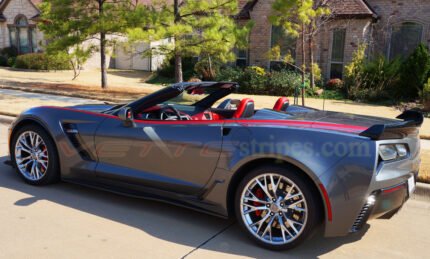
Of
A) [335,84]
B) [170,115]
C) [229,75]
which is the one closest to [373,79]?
[335,84]

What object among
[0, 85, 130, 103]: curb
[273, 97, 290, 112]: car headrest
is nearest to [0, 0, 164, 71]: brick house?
[0, 85, 130, 103]: curb

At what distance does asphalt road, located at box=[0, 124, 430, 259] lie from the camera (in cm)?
350

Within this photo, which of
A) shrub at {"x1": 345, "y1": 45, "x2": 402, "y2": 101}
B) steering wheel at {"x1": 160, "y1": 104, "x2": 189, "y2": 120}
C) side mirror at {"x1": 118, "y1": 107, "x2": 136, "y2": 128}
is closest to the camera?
side mirror at {"x1": 118, "y1": 107, "x2": 136, "y2": 128}

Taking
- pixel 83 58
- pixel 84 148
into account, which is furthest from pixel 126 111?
pixel 83 58

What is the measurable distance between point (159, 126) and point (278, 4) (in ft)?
25.2

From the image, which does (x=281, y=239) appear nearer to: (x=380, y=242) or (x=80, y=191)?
(x=380, y=242)

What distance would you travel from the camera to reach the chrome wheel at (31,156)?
487 centimetres

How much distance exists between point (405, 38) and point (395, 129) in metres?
16.5

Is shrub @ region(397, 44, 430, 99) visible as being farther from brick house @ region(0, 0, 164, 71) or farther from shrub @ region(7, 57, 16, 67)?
shrub @ region(7, 57, 16, 67)

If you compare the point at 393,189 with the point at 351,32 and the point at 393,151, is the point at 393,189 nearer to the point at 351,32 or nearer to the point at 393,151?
the point at 393,151

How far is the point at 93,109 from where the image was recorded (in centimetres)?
494

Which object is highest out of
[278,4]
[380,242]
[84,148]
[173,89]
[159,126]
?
[278,4]

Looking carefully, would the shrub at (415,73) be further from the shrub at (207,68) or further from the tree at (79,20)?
the tree at (79,20)

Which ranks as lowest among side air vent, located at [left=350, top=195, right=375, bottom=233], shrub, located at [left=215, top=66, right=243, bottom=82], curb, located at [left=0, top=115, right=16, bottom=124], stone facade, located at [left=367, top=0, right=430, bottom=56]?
curb, located at [left=0, top=115, right=16, bottom=124]
